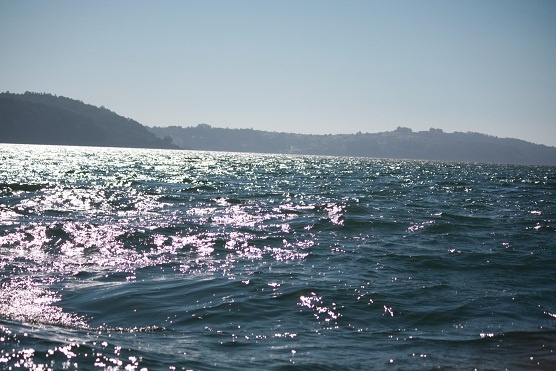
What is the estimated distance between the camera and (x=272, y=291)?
9.61 meters

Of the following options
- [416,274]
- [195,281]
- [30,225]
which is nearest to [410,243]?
[416,274]

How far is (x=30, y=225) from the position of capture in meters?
16.7

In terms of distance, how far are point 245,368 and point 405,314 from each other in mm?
3911

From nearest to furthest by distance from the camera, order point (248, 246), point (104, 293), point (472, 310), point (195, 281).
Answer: point (472, 310) → point (104, 293) → point (195, 281) → point (248, 246)

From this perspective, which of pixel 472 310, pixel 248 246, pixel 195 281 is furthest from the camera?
pixel 248 246

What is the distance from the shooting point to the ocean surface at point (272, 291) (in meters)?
6.14

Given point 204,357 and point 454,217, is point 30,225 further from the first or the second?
point 454,217

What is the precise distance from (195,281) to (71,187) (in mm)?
25327

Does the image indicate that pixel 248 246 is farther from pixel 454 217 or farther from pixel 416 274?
pixel 454 217

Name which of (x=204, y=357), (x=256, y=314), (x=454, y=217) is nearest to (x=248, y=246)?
(x=256, y=314)

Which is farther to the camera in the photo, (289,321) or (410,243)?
(410,243)

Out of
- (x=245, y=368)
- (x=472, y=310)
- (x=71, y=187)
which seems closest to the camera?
(x=245, y=368)

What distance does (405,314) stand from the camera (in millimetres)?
8352

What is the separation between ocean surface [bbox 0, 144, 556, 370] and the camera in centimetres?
614
